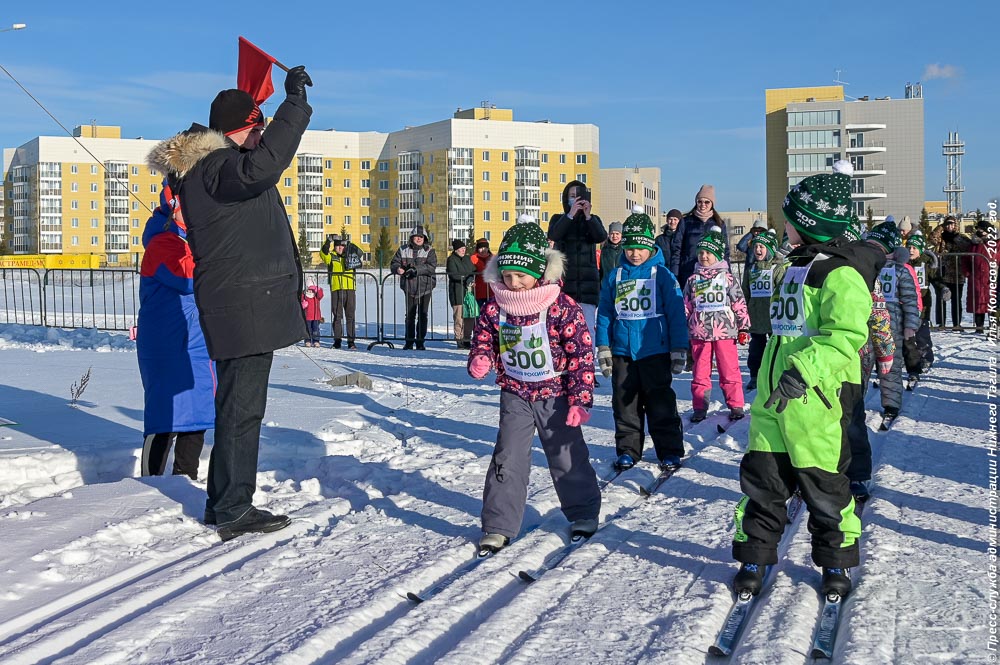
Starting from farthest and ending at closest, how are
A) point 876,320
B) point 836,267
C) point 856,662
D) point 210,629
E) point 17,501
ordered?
1. point 876,320
2. point 17,501
3. point 836,267
4. point 210,629
5. point 856,662

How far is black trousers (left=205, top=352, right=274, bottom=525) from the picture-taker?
451 centimetres

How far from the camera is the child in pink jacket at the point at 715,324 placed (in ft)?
26.3

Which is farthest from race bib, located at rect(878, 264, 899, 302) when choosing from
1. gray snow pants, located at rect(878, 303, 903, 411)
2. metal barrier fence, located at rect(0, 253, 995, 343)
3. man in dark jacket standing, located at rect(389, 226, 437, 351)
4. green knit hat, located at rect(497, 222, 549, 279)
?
man in dark jacket standing, located at rect(389, 226, 437, 351)

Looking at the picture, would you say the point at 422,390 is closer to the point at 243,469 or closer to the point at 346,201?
the point at 243,469

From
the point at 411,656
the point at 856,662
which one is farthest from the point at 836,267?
the point at 411,656

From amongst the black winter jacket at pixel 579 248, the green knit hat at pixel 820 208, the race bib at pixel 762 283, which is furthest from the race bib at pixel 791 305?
the race bib at pixel 762 283

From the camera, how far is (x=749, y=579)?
3814 mm

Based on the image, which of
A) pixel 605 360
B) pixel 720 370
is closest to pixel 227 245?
pixel 605 360

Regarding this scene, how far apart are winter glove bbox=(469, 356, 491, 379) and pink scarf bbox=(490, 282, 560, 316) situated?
26 cm

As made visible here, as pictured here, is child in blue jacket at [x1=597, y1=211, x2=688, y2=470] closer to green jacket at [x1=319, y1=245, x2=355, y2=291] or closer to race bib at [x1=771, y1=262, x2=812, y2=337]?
race bib at [x1=771, y1=262, x2=812, y2=337]

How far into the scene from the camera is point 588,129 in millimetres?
101812

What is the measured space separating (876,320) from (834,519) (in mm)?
3100

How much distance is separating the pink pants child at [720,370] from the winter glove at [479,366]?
365 centimetres

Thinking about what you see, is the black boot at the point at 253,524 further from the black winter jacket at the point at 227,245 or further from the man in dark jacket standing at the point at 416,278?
the man in dark jacket standing at the point at 416,278
